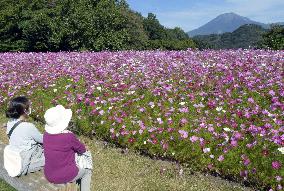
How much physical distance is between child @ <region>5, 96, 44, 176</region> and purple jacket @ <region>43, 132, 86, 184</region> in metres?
0.79

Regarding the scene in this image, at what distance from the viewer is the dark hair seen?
708 cm

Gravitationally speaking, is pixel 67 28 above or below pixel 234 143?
above

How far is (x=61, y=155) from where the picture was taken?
627 centimetres

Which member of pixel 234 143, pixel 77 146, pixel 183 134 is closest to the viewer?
pixel 77 146

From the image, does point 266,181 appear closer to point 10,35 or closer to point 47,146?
point 47,146

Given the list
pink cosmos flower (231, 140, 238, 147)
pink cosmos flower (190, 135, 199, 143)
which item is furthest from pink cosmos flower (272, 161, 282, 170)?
pink cosmos flower (190, 135, 199, 143)

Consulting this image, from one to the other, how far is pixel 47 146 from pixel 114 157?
3.04 meters

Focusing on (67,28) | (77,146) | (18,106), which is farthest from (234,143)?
(67,28)

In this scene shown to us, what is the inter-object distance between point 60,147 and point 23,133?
3.76ft

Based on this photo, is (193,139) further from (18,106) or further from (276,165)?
(18,106)

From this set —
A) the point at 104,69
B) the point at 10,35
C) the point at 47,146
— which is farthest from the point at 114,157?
the point at 10,35

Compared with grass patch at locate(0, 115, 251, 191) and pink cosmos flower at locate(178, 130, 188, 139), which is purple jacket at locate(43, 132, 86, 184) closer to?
grass patch at locate(0, 115, 251, 191)

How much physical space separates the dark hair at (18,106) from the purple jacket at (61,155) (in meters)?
0.93

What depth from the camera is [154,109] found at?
10.1 m
